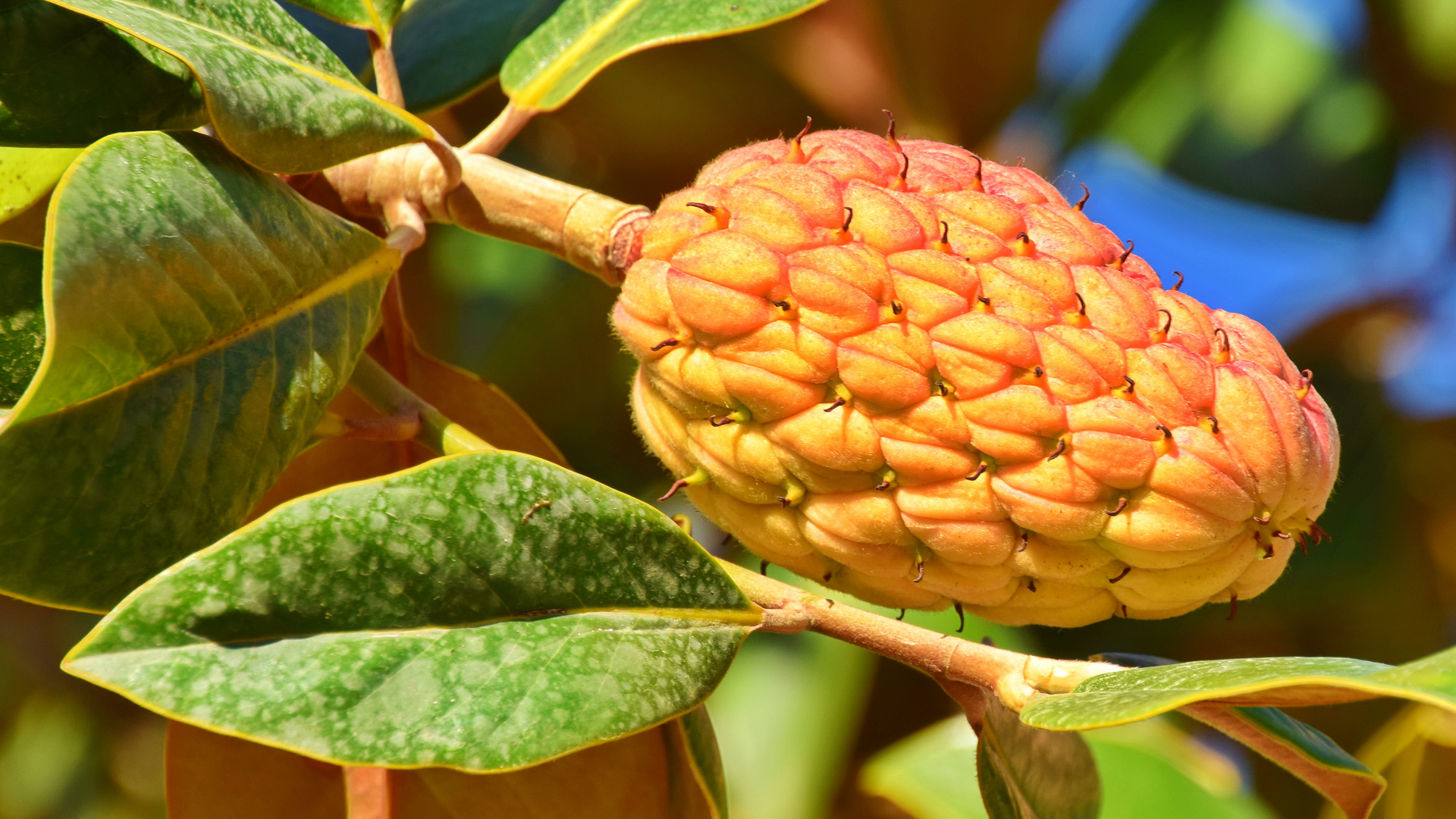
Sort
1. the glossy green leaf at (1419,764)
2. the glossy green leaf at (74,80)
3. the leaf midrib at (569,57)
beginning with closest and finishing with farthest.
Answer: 1. the glossy green leaf at (74,80)
2. the leaf midrib at (569,57)
3. the glossy green leaf at (1419,764)

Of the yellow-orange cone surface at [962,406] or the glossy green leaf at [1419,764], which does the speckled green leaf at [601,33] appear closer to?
the yellow-orange cone surface at [962,406]

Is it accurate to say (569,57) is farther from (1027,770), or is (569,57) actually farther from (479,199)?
(1027,770)

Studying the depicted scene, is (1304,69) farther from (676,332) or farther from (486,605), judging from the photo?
(486,605)

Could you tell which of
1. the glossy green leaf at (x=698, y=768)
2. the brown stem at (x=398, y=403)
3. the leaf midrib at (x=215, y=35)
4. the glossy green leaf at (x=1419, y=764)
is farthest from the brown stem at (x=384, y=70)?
the glossy green leaf at (x=1419, y=764)

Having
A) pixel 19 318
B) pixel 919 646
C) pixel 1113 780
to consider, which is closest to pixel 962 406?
pixel 919 646

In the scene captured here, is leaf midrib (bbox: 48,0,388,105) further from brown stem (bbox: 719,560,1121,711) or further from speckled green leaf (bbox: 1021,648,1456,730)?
speckled green leaf (bbox: 1021,648,1456,730)

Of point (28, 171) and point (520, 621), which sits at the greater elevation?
point (28, 171)
